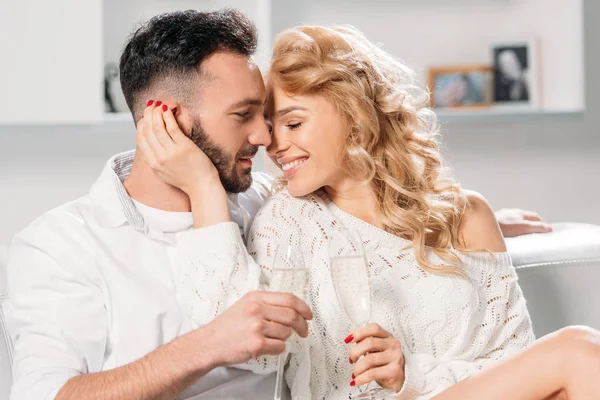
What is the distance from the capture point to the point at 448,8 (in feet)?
12.4

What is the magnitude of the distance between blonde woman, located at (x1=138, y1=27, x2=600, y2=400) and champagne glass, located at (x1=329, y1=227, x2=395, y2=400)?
0.28m

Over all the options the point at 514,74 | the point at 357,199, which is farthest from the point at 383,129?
the point at 514,74

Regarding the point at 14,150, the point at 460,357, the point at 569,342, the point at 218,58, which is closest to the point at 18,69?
the point at 14,150

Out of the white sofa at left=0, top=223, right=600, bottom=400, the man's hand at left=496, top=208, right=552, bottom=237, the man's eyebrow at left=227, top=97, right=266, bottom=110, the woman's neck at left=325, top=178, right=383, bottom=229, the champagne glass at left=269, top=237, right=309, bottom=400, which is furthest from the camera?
the man's hand at left=496, top=208, right=552, bottom=237

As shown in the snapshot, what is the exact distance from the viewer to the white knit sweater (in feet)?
6.38

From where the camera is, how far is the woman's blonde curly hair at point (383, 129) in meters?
2.11

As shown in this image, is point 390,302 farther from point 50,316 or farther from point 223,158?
point 50,316

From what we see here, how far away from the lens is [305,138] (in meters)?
2.08

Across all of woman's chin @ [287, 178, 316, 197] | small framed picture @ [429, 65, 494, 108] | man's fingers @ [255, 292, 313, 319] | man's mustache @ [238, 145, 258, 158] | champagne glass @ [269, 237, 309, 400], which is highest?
small framed picture @ [429, 65, 494, 108]

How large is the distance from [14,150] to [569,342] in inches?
84.3

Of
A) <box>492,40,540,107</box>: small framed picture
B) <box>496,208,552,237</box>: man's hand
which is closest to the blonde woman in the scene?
<box>496,208,552,237</box>: man's hand

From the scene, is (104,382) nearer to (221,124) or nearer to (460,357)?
(221,124)

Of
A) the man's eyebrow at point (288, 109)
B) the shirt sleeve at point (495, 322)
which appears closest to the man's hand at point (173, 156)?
the man's eyebrow at point (288, 109)

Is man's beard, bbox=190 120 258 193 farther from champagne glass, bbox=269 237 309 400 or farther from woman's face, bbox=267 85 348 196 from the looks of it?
champagne glass, bbox=269 237 309 400
